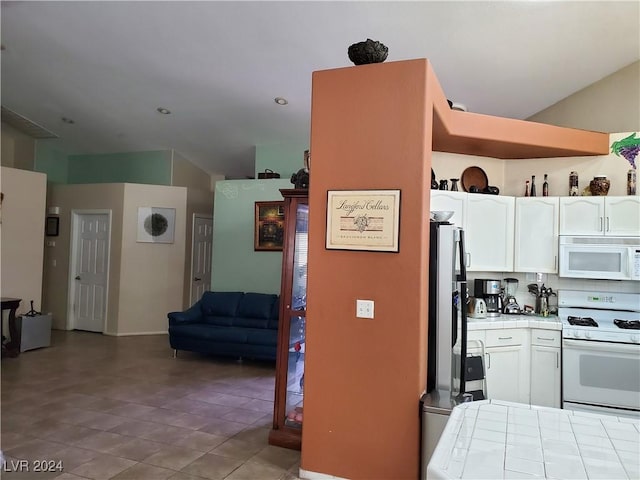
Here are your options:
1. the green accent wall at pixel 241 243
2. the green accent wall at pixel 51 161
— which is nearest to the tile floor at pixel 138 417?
the green accent wall at pixel 241 243

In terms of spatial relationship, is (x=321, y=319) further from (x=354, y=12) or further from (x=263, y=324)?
(x=263, y=324)

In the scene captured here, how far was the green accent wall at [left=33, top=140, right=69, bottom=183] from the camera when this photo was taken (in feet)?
25.7

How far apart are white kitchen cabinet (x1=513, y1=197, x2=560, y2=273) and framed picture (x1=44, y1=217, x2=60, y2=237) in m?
7.15

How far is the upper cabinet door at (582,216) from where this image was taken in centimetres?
409

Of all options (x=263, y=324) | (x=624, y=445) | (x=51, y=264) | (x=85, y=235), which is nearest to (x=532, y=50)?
(x=624, y=445)

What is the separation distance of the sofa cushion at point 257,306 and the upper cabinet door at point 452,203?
282 cm

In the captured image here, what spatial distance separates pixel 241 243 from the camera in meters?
6.64

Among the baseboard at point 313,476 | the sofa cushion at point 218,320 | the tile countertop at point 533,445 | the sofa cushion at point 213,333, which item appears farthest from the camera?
the sofa cushion at point 218,320

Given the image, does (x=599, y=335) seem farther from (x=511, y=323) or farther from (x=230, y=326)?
(x=230, y=326)

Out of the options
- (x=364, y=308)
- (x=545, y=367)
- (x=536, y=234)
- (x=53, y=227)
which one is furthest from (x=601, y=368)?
(x=53, y=227)

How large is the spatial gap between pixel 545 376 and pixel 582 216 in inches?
59.0

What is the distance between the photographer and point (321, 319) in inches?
106

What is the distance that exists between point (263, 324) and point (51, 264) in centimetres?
429

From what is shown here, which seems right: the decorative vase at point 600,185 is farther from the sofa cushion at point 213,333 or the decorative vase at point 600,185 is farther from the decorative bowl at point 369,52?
the sofa cushion at point 213,333
